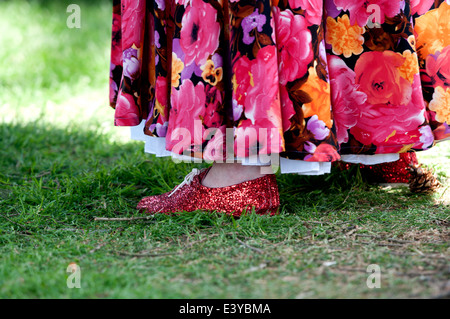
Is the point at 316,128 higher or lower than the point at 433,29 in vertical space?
lower

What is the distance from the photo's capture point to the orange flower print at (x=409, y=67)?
1272mm

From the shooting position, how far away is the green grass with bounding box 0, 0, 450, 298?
919 millimetres

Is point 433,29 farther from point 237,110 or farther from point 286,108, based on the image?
point 237,110

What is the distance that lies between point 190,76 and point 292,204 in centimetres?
47

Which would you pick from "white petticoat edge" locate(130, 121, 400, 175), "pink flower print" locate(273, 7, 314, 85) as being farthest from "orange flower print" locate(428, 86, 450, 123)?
"pink flower print" locate(273, 7, 314, 85)

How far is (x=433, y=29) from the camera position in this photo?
1312 millimetres

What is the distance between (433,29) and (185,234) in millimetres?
793

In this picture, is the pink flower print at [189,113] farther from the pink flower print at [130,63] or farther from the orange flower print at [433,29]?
the orange flower print at [433,29]

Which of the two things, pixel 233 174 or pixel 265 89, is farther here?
pixel 233 174

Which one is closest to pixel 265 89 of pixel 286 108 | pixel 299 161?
pixel 286 108

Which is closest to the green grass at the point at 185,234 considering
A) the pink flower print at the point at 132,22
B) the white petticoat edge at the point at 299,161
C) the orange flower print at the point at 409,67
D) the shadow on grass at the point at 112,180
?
the shadow on grass at the point at 112,180

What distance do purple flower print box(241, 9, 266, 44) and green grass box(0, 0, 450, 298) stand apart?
1.39ft

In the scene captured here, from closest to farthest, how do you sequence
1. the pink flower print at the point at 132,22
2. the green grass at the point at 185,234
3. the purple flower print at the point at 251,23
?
the green grass at the point at 185,234 → the purple flower print at the point at 251,23 → the pink flower print at the point at 132,22
